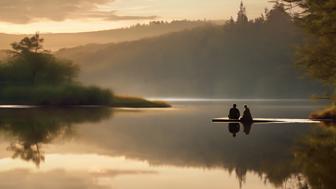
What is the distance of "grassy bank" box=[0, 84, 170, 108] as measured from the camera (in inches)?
4503

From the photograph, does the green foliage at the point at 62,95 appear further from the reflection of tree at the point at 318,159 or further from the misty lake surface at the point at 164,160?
the reflection of tree at the point at 318,159

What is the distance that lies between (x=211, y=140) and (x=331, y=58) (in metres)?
11.6

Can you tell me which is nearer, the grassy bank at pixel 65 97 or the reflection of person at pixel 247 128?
the reflection of person at pixel 247 128

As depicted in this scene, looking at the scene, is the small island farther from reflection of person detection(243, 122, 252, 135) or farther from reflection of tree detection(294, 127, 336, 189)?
reflection of tree detection(294, 127, 336, 189)

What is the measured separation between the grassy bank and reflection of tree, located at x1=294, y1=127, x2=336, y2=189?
263 ft

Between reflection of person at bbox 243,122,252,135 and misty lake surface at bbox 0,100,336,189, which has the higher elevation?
misty lake surface at bbox 0,100,336,189

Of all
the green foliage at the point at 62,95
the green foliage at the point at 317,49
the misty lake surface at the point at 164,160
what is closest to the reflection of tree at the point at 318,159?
the misty lake surface at the point at 164,160

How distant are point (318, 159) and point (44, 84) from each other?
106m

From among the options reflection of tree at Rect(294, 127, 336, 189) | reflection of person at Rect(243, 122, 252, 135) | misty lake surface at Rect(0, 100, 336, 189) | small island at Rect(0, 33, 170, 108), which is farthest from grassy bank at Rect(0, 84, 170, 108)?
reflection of tree at Rect(294, 127, 336, 189)

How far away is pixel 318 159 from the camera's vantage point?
1025 inches

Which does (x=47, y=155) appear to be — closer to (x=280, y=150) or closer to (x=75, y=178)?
(x=75, y=178)

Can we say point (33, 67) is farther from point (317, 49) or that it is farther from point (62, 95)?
point (317, 49)

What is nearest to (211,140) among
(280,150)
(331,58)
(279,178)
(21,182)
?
(280,150)

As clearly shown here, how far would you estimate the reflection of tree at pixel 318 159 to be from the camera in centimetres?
2014
